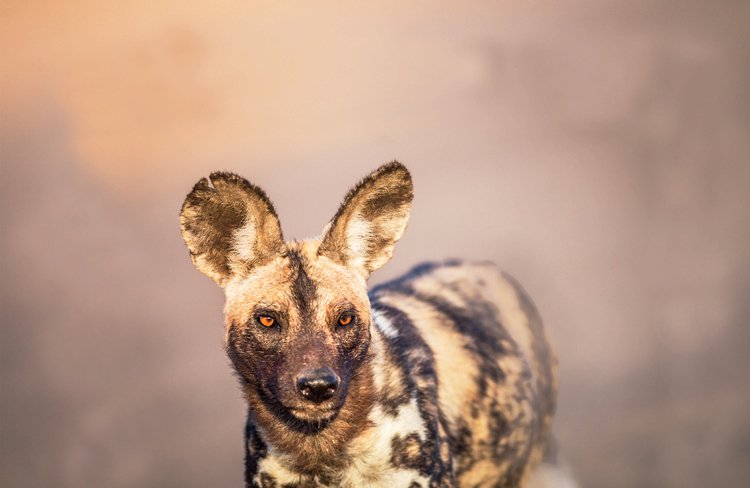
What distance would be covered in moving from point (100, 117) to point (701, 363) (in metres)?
4.21

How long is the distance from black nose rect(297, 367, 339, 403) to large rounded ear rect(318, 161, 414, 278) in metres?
0.42

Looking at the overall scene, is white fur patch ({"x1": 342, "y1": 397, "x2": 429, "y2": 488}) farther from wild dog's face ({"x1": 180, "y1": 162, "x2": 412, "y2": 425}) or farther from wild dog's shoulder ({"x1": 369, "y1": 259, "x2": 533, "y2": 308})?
wild dog's shoulder ({"x1": 369, "y1": 259, "x2": 533, "y2": 308})

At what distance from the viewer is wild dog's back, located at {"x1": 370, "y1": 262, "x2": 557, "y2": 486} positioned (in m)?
3.13

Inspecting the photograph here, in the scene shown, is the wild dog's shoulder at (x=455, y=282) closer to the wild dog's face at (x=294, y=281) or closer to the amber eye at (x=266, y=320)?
the wild dog's face at (x=294, y=281)

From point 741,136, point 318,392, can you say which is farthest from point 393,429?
point 741,136

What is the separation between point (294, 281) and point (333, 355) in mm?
229

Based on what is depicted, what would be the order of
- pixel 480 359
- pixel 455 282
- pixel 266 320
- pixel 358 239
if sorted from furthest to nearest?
pixel 455 282
pixel 480 359
pixel 358 239
pixel 266 320

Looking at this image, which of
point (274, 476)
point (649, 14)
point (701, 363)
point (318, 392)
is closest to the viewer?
point (318, 392)

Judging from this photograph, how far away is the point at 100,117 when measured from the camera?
7242mm

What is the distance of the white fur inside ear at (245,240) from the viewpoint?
2879 millimetres

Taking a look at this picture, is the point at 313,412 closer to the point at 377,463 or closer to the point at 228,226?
the point at 377,463

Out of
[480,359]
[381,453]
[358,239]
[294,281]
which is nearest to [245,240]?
[294,281]

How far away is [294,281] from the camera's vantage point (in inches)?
110

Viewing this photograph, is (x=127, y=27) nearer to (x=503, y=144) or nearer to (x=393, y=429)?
(x=503, y=144)
